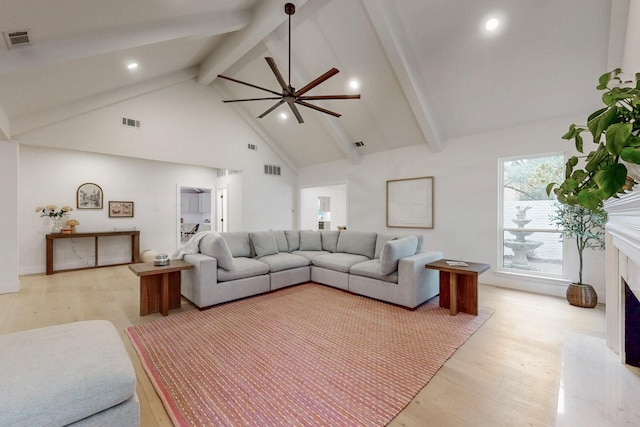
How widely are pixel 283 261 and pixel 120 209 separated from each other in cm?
475

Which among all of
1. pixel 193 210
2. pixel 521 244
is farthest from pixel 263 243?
pixel 193 210

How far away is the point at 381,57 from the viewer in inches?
169

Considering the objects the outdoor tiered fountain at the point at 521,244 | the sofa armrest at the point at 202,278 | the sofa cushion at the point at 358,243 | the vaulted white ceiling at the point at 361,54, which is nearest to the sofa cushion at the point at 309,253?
the sofa cushion at the point at 358,243

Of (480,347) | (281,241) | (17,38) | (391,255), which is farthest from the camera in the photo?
(281,241)

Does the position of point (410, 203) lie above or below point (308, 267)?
above

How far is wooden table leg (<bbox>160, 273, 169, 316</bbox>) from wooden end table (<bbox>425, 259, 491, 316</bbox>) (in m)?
3.26

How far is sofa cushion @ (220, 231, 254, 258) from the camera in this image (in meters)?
4.32

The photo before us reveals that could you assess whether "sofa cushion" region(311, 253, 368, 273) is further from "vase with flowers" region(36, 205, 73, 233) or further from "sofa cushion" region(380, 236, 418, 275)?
"vase with flowers" region(36, 205, 73, 233)

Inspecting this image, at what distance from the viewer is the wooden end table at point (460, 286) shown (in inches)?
127

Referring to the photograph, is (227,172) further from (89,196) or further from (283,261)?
(283,261)

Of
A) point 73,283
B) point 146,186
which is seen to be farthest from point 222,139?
point 73,283

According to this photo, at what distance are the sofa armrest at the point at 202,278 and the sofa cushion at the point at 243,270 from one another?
0.11 meters

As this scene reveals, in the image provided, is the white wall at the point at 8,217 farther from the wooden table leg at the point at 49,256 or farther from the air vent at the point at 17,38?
the air vent at the point at 17,38

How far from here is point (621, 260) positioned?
183cm
